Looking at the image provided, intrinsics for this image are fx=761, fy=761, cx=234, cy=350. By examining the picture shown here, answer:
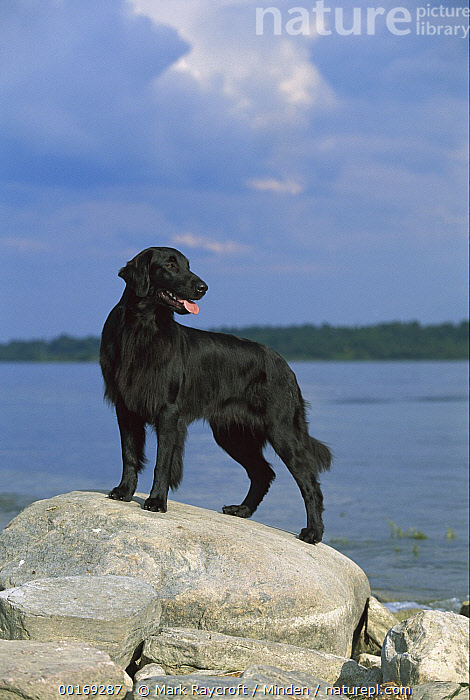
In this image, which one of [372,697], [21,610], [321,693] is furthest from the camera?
[372,697]

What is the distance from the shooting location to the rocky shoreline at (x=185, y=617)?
405 cm

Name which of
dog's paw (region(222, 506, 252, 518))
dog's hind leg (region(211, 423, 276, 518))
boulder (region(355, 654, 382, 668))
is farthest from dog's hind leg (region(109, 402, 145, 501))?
boulder (region(355, 654, 382, 668))

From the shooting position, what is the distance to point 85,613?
175 inches

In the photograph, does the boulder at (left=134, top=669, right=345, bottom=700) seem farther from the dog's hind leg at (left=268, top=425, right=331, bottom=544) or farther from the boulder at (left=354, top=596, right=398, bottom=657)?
the boulder at (left=354, top=596, right=398, bottom=657)

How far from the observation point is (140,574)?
529 cm

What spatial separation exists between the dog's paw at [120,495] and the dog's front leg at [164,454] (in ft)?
0.80

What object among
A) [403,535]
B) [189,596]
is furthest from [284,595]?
[403,535]

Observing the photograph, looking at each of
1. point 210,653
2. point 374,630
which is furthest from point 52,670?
point 374,630

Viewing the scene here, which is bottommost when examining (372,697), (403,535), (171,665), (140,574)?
(403,535)

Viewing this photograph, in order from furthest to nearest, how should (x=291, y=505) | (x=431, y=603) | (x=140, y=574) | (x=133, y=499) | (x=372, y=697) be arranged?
(x=291, y=505), (x=431, y=603), (x=133, y=499), (x=140, y=574), (x=372, y=697)

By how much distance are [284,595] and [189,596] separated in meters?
0.74

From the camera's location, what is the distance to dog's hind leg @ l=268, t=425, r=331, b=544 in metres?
6.72

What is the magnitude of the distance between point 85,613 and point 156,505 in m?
1.63

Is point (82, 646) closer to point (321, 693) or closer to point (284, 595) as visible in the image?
point (321, 693)
